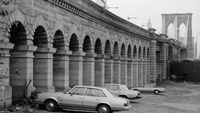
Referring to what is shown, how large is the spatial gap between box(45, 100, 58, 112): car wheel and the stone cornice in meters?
5.58

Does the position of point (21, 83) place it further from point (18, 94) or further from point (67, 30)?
point (67, 30)

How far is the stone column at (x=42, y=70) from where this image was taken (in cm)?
1831

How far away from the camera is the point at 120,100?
14773mm

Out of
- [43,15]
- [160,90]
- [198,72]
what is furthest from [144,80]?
[43,15]

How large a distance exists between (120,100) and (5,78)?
476 centimetres

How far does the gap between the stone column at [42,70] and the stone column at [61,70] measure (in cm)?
215

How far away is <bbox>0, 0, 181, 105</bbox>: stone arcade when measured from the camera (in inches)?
611

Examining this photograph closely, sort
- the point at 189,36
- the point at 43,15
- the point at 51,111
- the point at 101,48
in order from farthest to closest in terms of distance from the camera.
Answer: the point at 189,36, the point at 101,48, the point at 43,15, the point at 51,111

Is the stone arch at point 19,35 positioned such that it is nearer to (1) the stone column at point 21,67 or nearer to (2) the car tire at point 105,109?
(1) the stone column at point 21,67

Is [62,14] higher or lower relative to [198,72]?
higher

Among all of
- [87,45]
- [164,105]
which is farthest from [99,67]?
[164,105]

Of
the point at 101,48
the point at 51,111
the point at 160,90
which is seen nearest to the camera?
the point at 51,111

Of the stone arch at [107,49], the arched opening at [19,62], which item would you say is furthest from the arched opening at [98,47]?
the arched opening at [19,62]

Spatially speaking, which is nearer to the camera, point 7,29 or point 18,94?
point 7,29
